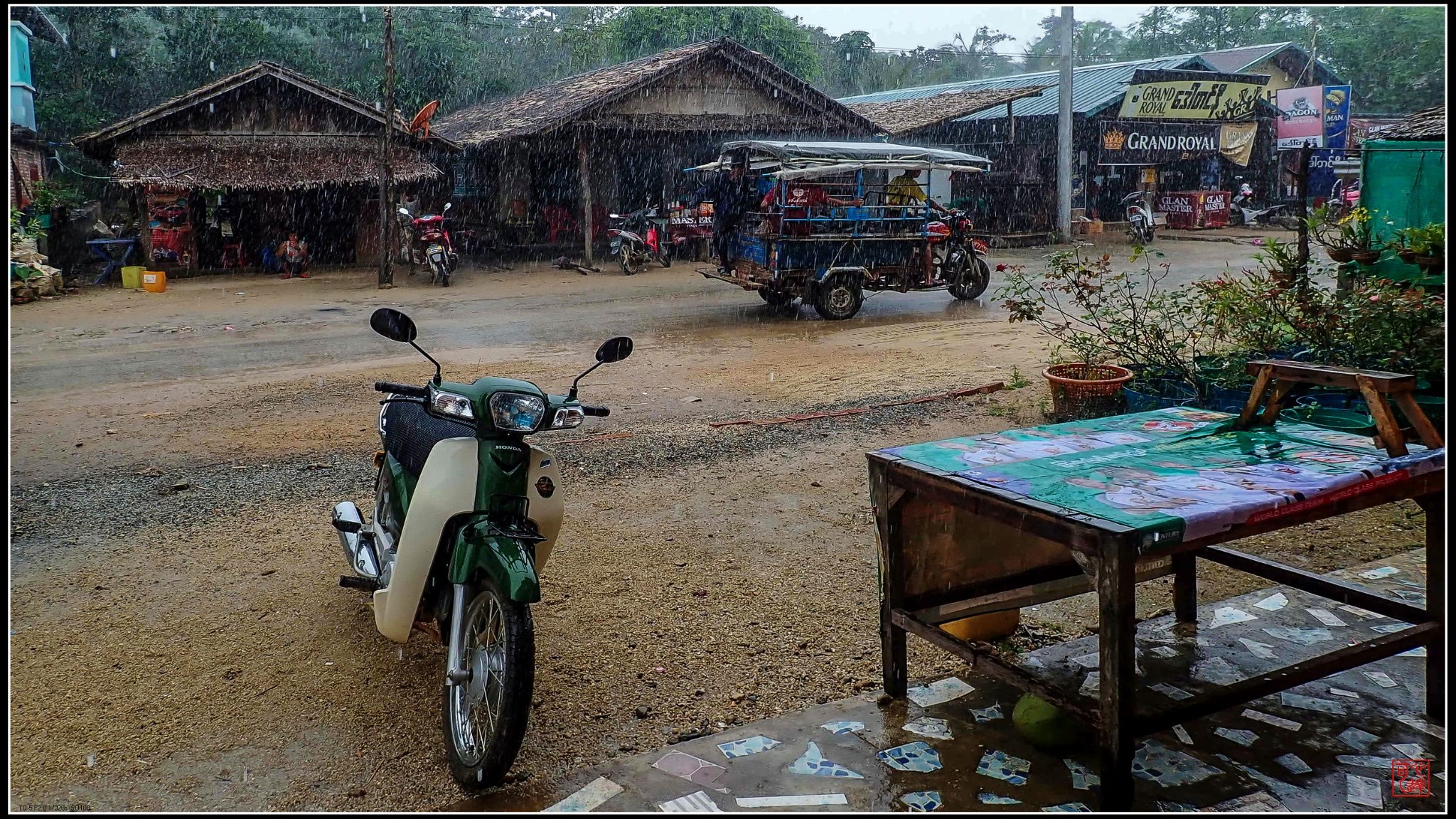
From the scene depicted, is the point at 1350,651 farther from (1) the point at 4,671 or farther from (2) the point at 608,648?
(1) the point at 4,671

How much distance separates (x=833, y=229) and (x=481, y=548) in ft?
34.6

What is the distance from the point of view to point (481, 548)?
3096mm

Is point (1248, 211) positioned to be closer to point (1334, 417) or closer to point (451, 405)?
point (1334, 417)

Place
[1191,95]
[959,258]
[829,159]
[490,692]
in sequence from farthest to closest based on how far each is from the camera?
[1191,95] < [959,258] < [829,159] < [490,692]

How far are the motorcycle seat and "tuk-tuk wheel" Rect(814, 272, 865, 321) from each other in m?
9.07

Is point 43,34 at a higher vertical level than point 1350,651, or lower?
higher

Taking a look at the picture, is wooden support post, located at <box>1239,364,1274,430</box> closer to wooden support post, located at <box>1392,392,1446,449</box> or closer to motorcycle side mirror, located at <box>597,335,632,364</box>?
wooden support post, located at <box>1392,392,1446,449</box>

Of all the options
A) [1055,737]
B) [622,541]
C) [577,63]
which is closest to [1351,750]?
[1055,737]

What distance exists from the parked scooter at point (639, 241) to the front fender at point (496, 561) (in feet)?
53.2

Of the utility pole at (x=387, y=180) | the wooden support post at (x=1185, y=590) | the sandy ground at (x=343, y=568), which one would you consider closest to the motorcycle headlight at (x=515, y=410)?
the sandy ground at (x=343, y=568)

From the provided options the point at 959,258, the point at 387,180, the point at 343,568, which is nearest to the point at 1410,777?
the point at 343,568

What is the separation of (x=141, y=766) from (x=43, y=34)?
2698 cm

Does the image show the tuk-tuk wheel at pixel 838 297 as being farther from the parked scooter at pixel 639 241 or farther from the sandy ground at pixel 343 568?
the parked scooter at pixel 639 241

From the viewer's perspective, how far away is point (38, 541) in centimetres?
512
